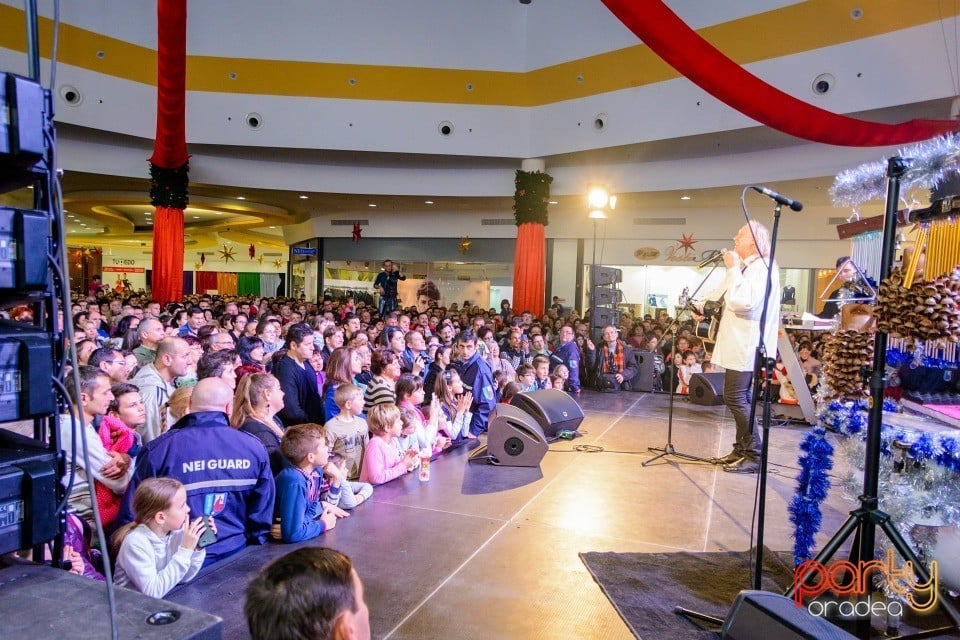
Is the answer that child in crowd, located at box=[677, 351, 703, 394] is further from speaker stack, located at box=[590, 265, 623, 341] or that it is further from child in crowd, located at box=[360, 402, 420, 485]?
child in crowd, located at box=[360, 402, 420, 485]

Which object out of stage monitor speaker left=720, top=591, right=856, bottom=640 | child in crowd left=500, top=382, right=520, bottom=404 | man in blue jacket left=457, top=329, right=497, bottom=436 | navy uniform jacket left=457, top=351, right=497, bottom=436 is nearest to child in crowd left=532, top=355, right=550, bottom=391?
child in crowd left=500, top=382, right=520, bottom=404

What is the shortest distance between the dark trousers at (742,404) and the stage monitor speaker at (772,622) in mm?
2678

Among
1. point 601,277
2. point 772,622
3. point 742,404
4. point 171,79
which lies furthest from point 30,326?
point 171,79

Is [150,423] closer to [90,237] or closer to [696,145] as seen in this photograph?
[696,145]

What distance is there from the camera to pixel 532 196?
11.5 meters

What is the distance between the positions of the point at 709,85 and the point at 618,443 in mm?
3767

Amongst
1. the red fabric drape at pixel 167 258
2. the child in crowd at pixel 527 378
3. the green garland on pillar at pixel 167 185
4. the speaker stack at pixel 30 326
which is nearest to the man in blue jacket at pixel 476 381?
the child in crowd at pixel 527 378

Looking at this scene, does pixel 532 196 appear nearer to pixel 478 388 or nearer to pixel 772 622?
pixel 478 388

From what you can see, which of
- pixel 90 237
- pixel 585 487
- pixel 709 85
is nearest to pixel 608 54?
pixel 709 85

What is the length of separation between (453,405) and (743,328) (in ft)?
7.96

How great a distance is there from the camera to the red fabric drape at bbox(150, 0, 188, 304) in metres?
8.20

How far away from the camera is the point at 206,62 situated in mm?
11430

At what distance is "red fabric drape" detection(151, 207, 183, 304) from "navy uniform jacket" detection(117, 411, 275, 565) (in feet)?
30.2

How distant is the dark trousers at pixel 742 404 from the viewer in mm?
4289
